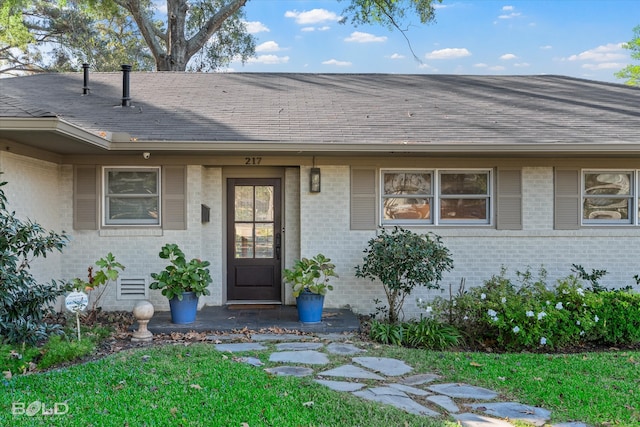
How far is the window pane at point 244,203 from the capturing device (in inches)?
320

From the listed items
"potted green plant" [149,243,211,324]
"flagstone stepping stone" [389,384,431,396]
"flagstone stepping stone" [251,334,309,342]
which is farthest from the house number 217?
"flagstone stepping stone" [389,384,431,396]

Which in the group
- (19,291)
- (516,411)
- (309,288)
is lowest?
(516,411)

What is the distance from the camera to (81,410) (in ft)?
12.6

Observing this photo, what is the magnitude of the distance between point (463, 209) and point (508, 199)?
68 centimetres

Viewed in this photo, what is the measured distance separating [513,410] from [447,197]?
419cm

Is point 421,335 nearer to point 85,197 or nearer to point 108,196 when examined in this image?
point 108,196

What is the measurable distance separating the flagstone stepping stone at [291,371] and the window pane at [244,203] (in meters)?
3.53

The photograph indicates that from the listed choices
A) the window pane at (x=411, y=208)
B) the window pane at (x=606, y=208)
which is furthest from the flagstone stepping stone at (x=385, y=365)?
the window pane at (x=606, y=208)

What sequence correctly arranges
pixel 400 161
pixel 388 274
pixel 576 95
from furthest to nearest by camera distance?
pixel 576 95
pixel 400 161
pixel 388 274

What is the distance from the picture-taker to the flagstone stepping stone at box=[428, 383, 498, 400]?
434 cm

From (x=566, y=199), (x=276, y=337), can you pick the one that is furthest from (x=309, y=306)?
(x=566, y=199)

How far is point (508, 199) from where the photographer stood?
25.4ft

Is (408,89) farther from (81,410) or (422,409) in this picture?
(81,410)

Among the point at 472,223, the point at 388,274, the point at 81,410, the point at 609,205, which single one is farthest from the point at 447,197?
the point at 81,410
